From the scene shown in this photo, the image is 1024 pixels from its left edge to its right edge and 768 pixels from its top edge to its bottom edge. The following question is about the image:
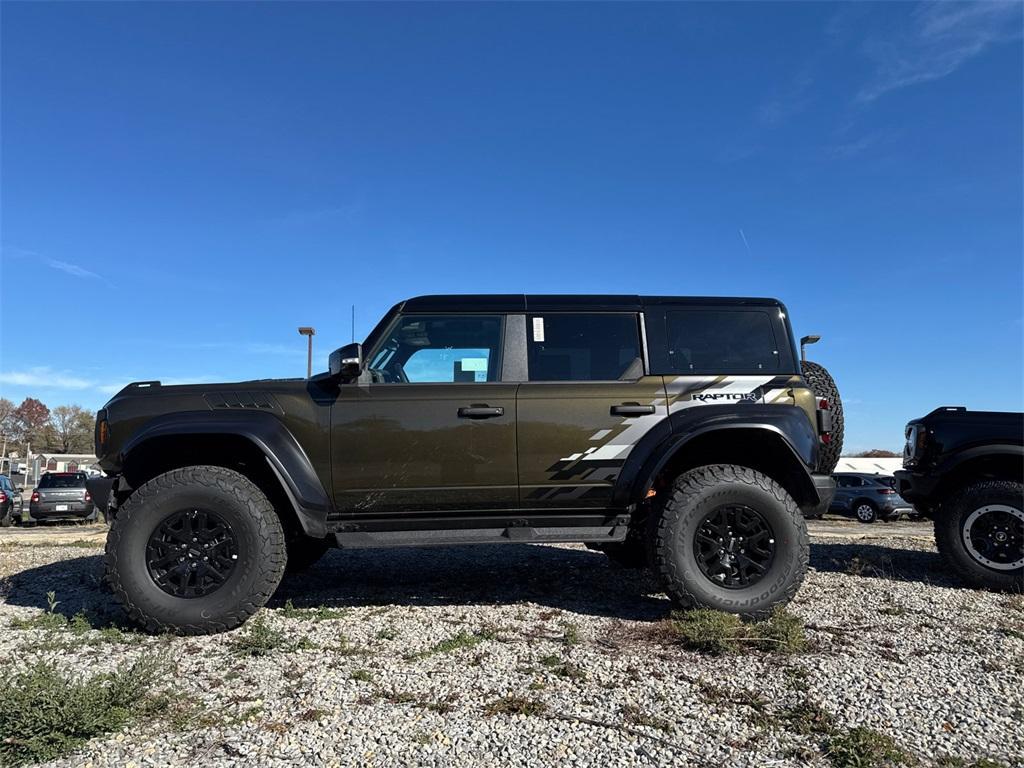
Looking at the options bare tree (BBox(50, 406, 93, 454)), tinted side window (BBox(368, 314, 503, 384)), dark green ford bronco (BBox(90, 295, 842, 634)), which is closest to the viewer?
dark green ford bronco (BBox(90, 295, 842, 634))

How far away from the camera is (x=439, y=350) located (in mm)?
4293

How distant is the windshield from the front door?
1449cm

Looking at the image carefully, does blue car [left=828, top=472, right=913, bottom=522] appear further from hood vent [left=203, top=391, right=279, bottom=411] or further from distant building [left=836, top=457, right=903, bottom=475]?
distant building [left=836, top=457, right=903, bottom=475]

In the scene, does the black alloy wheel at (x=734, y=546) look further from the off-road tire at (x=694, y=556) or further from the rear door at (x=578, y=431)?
the rear door at (x=578, y=431)

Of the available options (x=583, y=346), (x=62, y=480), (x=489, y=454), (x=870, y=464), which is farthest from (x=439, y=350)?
(x=870, y=464)

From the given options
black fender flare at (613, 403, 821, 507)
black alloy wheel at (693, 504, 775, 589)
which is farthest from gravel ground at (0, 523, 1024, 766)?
black fender flare at (613, 403, 821, 507)

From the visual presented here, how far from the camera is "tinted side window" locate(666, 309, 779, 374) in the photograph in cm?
430

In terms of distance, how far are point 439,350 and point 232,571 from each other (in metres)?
1.82

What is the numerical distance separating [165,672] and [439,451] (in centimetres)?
→ 178

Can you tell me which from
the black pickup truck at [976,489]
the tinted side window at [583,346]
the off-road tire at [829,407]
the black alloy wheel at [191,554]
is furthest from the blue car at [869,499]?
the black alloy wheel at [191,554]

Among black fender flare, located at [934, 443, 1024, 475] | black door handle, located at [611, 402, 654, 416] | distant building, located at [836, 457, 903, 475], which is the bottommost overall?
distant building, located at [836, 457, 903, 475]

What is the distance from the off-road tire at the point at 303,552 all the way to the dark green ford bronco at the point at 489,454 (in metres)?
0.43

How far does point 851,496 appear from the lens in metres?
17.2

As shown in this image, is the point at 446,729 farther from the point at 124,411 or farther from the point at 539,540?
the point at 124,411
